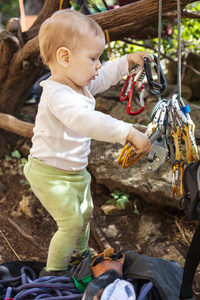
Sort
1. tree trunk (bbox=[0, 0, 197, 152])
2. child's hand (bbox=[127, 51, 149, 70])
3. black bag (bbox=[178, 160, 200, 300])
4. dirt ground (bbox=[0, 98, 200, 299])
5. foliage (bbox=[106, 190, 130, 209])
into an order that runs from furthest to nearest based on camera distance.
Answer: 1. foliage (bbox=[106, 190, 130, 209])
2. dirt ground (bbox=[0, 98, 200, 299])
3. tree trunk (bbox=[0, 0, 197, 152])
4. child's hand (bbox=[127, 51, 149, 70])
5. black bag (bbox=[178, 160, 200, 300])

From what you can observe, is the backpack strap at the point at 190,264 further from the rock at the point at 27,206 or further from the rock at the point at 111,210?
the rock at the point at 27,206

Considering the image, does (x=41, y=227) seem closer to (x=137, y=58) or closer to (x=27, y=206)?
(x=27, y=206)

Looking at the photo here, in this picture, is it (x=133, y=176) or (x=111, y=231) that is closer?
(x=111, y=231)

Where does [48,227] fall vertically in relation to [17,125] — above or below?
below

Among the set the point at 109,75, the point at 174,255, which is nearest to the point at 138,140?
the point at 109,75

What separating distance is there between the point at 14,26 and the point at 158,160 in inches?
58.1

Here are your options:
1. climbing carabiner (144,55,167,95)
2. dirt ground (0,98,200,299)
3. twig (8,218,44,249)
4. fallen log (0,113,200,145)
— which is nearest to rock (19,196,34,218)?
dirt ground (0,98,200,299)

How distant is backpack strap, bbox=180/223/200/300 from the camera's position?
1.12 meters

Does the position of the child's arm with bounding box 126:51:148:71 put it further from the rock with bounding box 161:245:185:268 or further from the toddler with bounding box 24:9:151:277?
the rock with bounding box 161:245:185:268

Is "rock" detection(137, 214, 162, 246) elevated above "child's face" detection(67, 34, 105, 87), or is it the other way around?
"child's face" detection(67, 34, 105, 87)

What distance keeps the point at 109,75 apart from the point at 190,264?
3.02 ft

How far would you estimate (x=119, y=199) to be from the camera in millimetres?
2246

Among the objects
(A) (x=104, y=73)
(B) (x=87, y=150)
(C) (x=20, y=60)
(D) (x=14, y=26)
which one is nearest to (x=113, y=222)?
(B) (x=87, y=150)

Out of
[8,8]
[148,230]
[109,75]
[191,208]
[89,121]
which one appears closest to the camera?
[191,208]
